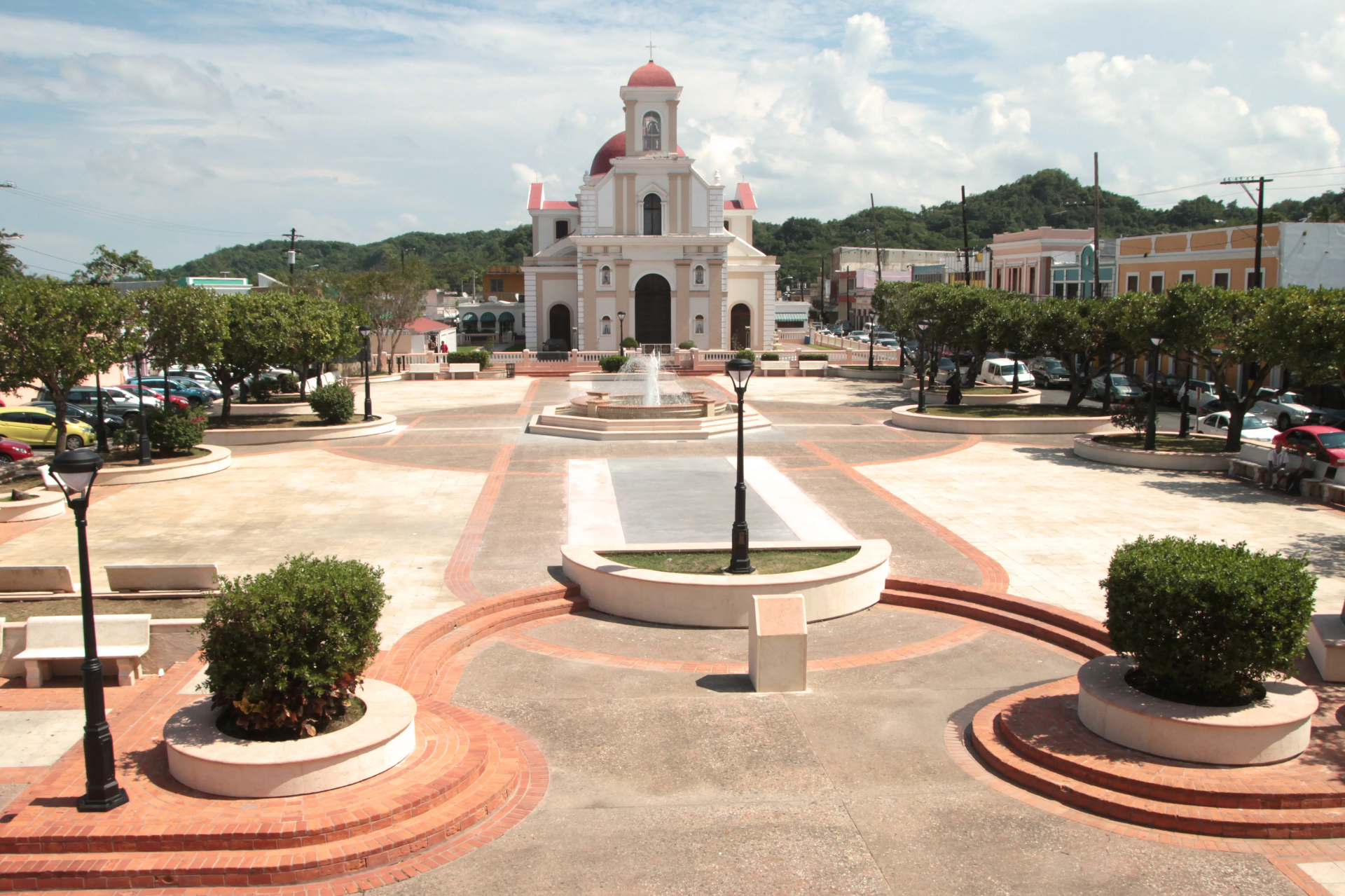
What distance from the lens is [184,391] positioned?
121ft

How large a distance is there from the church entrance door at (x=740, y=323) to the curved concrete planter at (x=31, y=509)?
162 ft

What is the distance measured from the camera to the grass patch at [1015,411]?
103ft

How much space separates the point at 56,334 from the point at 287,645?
54.5 feet

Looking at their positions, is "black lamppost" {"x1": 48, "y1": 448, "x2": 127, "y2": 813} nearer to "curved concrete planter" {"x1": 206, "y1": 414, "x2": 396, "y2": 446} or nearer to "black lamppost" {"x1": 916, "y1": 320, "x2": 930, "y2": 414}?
"curved concrete planter" {"x1": 206, "y1": 414, "x2": 396, "y2": 446}

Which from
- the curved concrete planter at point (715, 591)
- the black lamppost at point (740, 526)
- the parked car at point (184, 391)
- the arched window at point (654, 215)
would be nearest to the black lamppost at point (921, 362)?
the curved concrete planter at point (715, 591)

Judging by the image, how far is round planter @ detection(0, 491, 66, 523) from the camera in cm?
1888

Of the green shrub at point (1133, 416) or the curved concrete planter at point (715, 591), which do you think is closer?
the curved concrete planter at point (715, 591)

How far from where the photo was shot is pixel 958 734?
9688 millimetres

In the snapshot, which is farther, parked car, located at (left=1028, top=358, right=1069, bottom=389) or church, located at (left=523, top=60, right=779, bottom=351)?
church, located at (left=523, top=60, right=779, bottom=351)

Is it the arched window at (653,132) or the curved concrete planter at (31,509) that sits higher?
the arched window at (653,132)

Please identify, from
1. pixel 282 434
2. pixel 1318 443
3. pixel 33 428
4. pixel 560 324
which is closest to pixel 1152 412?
pixel 1318 443

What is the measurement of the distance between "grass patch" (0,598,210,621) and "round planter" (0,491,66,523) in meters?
6.77

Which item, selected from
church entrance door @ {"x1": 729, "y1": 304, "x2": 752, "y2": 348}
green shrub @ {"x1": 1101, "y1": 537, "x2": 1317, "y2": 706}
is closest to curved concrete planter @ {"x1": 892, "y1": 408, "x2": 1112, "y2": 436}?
green shrub @ {"x1": 1101, "y1": 537, "x2": 1317, "y2": 706}

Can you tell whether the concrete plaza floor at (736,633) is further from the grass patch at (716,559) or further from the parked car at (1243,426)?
the parked car at (1243,426)
